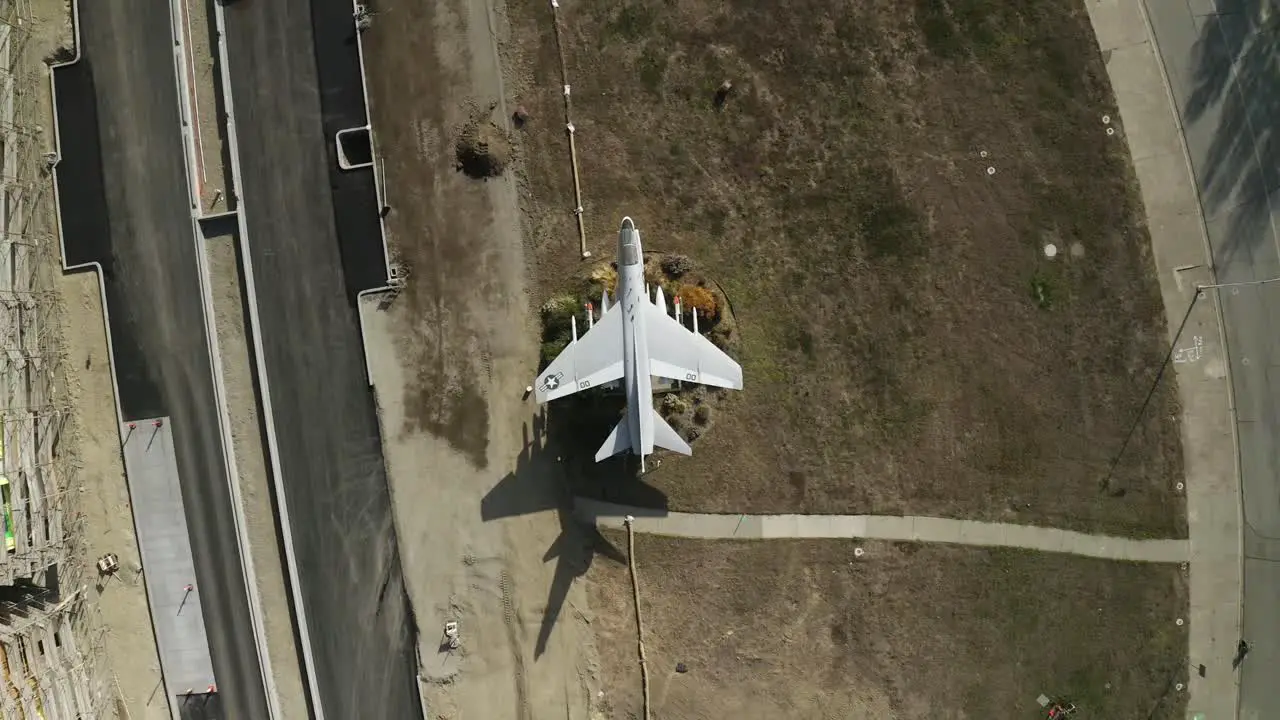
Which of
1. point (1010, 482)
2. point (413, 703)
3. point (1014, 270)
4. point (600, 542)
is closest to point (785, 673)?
point (600, 542)

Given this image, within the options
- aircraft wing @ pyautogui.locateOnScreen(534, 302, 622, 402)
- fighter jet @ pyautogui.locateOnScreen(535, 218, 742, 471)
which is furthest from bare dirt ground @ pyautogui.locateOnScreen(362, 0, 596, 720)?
fighter jet @ pyautogui.locateOnScreen(535, 218, 742, 471)

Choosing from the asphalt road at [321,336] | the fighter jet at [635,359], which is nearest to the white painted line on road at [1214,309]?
the fighter jet at [635,359]

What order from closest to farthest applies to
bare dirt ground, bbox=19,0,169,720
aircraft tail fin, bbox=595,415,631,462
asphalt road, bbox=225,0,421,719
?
aircraft tail fin, bbox=595,415,631,462 → bare dirt ground, bbox=19,0,169,720 → asphalt road, bbox=225,0,421,719

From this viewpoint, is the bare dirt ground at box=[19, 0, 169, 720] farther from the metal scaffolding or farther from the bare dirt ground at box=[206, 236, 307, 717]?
the bare dirt ground at box=[206, 236, 307, 717]

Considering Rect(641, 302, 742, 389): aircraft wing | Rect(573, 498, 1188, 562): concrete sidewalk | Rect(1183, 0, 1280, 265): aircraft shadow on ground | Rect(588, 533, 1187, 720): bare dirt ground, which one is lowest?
Rect(588, 533, 1187, 720): bare dirt ground

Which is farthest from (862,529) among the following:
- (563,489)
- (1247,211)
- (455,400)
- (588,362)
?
(1247,211)

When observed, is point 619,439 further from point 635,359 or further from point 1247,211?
point 1247,211

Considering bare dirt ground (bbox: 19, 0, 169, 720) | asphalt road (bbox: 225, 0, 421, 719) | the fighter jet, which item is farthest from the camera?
asphalt road (bbox: 225, 0, 421, 719)
